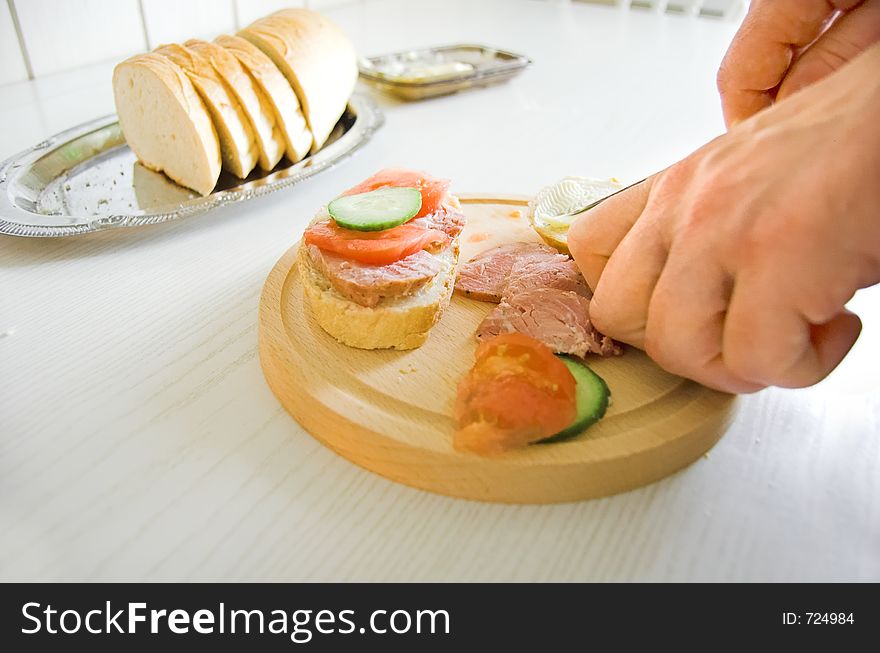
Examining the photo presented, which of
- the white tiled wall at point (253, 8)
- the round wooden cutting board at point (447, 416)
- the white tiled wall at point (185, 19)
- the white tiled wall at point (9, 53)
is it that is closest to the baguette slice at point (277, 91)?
the round wooden cutting board at point (447, 416)

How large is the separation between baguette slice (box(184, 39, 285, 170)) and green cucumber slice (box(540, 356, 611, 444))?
116 cm

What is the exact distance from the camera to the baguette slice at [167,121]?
5.84 ft

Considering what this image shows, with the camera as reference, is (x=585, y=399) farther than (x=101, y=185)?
No

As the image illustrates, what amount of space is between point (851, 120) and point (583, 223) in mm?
469

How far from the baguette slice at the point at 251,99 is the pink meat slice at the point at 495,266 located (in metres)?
0.77

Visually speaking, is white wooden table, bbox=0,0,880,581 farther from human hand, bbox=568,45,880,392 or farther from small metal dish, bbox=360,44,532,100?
small metal dish, bbox=360,44,532,100

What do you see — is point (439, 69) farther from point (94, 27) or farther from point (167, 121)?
point (94, 27)

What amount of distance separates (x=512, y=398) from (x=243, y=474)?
1.39ft

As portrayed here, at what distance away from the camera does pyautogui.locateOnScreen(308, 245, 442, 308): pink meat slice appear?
1.24 meters

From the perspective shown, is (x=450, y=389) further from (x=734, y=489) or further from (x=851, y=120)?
(x=851, y=120)

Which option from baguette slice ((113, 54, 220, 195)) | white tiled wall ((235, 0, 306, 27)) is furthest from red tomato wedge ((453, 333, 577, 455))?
white tiled wall ((235, 0, 306, 27))

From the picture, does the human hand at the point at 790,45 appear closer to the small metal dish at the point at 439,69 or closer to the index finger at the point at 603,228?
the index finger at the point at 603,228

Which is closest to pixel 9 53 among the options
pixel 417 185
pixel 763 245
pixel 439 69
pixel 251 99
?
pixel 251 99

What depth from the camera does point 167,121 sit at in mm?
1853
